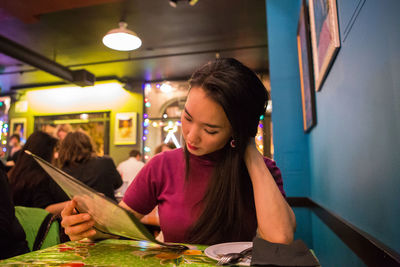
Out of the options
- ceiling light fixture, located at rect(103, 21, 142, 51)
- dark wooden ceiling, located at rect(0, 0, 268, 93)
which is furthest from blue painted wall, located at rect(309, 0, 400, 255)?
dark wooden ceiling, located at rect(0, 0, 268, 93)

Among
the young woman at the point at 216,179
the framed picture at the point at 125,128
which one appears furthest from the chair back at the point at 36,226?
the framed picture at the point at 125,128

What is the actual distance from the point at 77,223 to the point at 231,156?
1.95ft

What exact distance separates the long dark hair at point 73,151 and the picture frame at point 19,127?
622 centimetres

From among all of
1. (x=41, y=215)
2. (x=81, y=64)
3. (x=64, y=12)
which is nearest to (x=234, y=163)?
(x=41, y=215)

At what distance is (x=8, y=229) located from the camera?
123 centimetres

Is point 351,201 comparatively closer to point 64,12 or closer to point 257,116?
point 257,116

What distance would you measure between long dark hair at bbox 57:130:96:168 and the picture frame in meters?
6.22

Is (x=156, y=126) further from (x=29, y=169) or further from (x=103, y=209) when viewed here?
(x=103, y=209)

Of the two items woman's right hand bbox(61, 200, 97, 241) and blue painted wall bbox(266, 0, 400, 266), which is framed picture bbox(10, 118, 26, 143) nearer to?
blue painted wall bbox(266, 0, 400, 266)

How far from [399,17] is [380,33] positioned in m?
0.14

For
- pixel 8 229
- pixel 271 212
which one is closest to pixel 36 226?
pixel 8 229

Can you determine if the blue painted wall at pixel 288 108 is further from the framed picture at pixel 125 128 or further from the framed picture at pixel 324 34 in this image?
the framed picture at pixel 125 128

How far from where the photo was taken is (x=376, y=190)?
1007 millimetres

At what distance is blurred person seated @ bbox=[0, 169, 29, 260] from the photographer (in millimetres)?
1215
